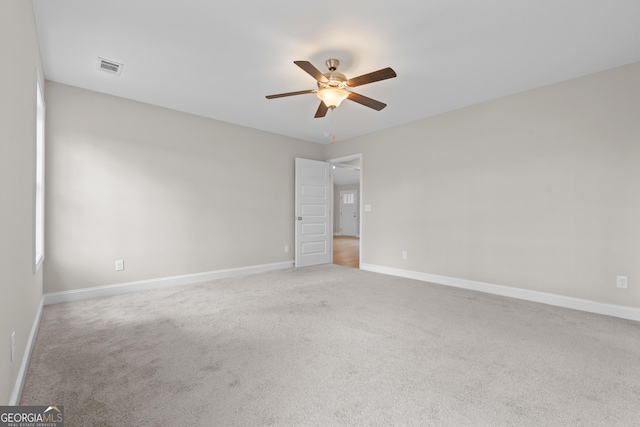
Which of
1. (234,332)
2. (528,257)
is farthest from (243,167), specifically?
(528,257)

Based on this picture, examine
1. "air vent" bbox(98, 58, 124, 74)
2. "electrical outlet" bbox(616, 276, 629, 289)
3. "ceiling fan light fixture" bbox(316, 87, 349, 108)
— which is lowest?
"electrical outlet" bbox(616, 276, 629, 289)

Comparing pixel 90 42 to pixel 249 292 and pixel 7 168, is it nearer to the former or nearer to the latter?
pixel 7 168

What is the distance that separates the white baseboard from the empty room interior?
2 cm

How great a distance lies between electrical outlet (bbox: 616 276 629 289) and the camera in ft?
9.89

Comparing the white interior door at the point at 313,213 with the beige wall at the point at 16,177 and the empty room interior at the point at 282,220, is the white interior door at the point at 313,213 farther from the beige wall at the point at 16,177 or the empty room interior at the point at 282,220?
the beige wall at the point at 16,177

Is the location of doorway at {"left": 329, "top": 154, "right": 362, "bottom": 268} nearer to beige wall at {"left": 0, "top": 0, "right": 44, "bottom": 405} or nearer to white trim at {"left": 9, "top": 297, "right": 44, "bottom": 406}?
white trim at {"left": 9, "top": 297, "right": 44, "bottom": 406}

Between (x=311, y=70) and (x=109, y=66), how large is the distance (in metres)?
2.24

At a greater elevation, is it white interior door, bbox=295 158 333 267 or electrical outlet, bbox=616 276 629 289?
white interior door, bbox=295 158 333 267

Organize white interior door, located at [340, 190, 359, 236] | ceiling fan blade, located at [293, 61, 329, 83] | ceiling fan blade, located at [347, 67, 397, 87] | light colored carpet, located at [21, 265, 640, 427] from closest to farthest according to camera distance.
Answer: light colored carpet, located at [21, 265, 640, 427] → ceiling fan blade, located at [293, 61, 329, 83] → ceiling fan blade, located at [347, 67, 397, 87] → white interior door, located at [340, 190, 359, 236]

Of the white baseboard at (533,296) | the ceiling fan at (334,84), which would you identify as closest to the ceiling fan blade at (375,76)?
the ceiling fan at (334,84)

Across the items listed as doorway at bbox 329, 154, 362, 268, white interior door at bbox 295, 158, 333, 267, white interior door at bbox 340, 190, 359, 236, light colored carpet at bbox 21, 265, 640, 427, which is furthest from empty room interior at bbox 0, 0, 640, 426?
white interior door at bbox 340, 190, 359, 236

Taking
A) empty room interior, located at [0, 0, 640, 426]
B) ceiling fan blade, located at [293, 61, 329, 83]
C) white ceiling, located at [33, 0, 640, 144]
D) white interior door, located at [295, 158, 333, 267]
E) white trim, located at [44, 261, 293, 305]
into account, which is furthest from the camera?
white interior door, located at [295, 158, 333, 267]

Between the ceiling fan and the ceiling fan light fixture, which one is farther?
the ceiling fan light fixture

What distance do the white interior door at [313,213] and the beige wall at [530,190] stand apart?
1.51m
